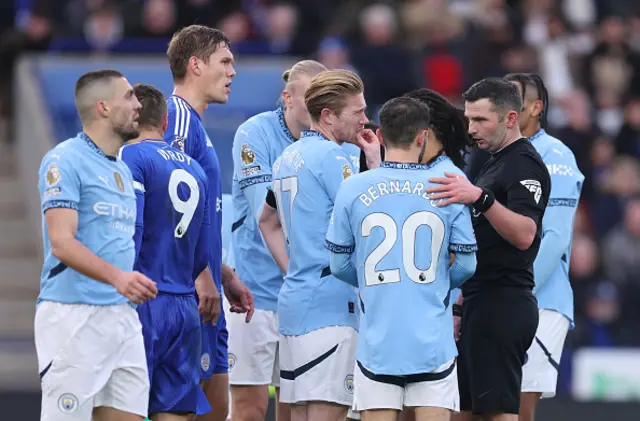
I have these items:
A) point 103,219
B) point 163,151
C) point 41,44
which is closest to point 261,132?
point 163,151

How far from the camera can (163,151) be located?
660 cm

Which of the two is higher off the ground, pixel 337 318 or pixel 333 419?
pixel 337 318

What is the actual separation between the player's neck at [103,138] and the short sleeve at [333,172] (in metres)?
1.15

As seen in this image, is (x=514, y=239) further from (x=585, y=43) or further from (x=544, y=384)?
(x=585, y=43)

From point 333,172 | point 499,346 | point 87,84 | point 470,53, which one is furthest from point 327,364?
point 470,53

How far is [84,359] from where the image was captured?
6023 millimetres

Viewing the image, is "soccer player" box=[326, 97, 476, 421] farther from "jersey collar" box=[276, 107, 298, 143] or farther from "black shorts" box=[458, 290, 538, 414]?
"jersey collar" box=[276, 107, 298, 143]

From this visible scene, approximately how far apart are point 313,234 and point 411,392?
107 centimetres

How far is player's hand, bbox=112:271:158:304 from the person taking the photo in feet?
19.3

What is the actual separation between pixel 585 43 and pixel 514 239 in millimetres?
11487

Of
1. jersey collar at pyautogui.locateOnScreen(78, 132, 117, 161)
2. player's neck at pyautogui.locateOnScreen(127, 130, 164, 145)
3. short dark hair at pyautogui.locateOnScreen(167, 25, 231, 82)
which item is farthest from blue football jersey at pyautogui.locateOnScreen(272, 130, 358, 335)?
jersey collar at pyautogui.locateOnScreen(78, 132, 117, 161)

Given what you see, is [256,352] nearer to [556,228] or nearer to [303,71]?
[303,71]

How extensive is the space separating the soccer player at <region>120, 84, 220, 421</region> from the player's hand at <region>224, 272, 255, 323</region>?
0.58 m

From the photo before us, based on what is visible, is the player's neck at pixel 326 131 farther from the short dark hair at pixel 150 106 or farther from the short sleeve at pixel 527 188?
the short sleeve at pixel 527 188
